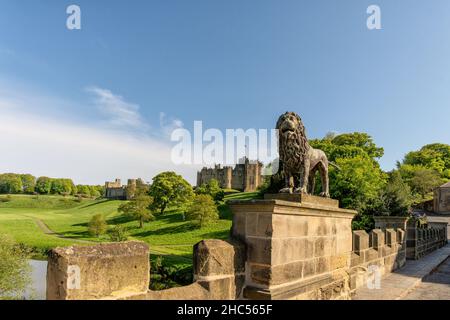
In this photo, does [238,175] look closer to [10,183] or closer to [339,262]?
[10,183]

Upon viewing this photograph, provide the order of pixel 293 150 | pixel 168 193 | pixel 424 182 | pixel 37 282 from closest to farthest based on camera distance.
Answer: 1. pixel 293 150
2. pixel 37 282
3. pixel 168 193
4. pixel 424 182

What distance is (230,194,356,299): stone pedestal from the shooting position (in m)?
3.80

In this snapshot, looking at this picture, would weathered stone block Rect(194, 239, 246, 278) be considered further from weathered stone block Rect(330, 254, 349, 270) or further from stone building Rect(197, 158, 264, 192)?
stone building Rect(197, 158, 264, 192)

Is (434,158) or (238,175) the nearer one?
(434,158)

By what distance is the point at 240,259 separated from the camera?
385 cm

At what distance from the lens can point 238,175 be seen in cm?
9938

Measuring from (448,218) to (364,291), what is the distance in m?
50.9

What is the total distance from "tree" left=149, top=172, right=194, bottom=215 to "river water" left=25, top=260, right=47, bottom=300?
68.6ft

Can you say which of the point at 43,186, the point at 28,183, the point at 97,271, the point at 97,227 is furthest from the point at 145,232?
the point at 28,183

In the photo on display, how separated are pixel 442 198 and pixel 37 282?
5620 cm

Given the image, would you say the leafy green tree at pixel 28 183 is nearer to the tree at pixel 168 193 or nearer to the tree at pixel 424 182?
the tree at pixel 168 193

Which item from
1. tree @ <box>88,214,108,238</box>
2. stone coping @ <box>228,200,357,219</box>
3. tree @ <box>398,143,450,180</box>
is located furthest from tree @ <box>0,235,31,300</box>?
tree @ <box>398,143,450,180</box>
